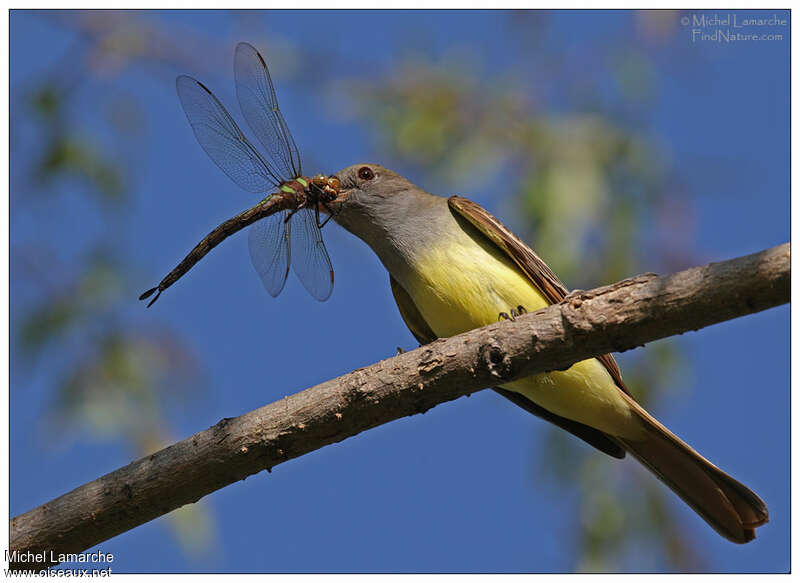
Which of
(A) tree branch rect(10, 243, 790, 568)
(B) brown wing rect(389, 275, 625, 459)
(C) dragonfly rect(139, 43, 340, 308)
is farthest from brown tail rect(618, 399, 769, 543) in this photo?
(C) dragonfly rect(139, 43, 340, 308)

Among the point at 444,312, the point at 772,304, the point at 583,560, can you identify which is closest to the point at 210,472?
the point at 444,312

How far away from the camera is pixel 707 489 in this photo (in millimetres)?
4910

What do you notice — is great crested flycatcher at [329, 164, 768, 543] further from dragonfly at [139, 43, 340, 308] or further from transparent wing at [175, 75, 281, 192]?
transparent wing at [175, 75, 281, 192]

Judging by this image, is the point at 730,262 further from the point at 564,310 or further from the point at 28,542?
the point at 28,542

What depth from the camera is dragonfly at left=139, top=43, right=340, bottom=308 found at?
200 inches

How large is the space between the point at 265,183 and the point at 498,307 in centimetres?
165

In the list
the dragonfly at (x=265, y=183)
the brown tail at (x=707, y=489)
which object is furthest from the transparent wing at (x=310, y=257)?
the brown tail at (x=707, y=489)

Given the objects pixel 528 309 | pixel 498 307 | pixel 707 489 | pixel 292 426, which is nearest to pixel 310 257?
pixel 498 307

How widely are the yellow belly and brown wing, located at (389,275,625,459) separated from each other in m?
0.18

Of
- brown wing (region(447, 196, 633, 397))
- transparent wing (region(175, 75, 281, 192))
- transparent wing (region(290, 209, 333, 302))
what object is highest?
transparent wing (region(175, 75, 281, 192))

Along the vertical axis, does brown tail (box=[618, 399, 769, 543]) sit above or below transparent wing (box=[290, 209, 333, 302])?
below

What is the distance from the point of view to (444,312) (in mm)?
4703

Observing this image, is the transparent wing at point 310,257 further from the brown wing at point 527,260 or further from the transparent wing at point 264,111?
the brown wing at point 527,260

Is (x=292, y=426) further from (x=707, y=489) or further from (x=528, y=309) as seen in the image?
(x=707, y=489)
